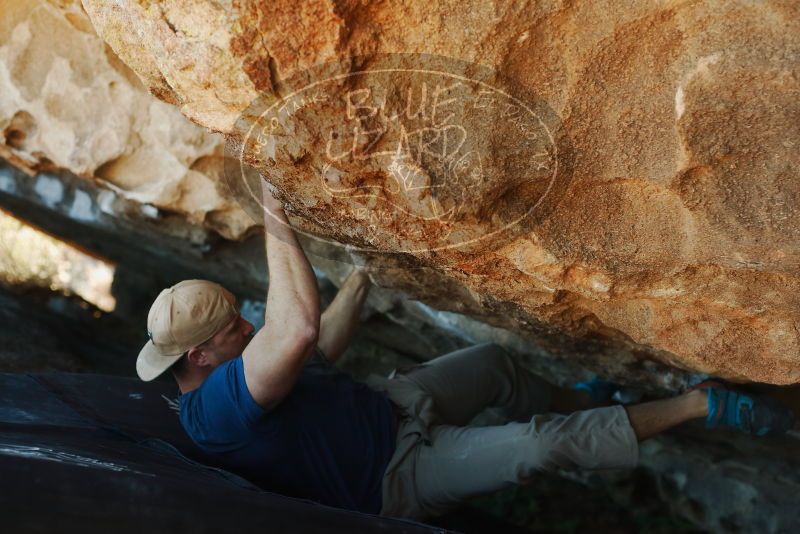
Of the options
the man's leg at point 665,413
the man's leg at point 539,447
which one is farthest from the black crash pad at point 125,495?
the man's leg at point 665,413

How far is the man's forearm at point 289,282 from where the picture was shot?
1.57 m

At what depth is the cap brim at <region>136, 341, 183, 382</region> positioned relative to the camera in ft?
6.27

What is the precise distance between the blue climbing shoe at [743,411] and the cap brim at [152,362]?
1277 millimetres

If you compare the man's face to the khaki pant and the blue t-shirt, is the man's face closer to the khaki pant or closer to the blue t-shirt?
the blue t-shirt

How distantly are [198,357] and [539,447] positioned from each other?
2.80 feet

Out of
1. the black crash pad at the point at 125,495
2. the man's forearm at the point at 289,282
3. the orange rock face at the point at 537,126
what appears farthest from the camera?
the man's forearm at the point at 289,282

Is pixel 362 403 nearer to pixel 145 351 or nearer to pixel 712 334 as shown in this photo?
pixel 145 351

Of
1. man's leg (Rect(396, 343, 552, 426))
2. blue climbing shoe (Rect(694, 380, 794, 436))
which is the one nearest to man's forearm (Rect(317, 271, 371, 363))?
man's leg (Rect(396, 343, 552, 426))

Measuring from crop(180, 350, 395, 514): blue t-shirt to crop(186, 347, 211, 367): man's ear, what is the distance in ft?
0.26

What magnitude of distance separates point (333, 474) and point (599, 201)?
954mm

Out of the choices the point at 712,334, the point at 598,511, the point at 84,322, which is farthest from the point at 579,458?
the point at 84,322

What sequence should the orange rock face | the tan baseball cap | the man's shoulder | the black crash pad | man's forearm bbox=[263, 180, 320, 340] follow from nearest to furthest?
the orange rock face, the black crash pad, man's forearm bbox=[263, 180, 320, 340], the man's shoulder, the tan baseball cap

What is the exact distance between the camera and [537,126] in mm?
1172

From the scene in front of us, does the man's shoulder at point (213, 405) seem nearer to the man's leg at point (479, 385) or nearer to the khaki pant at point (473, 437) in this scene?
the khaki pant at point (473, 437)
